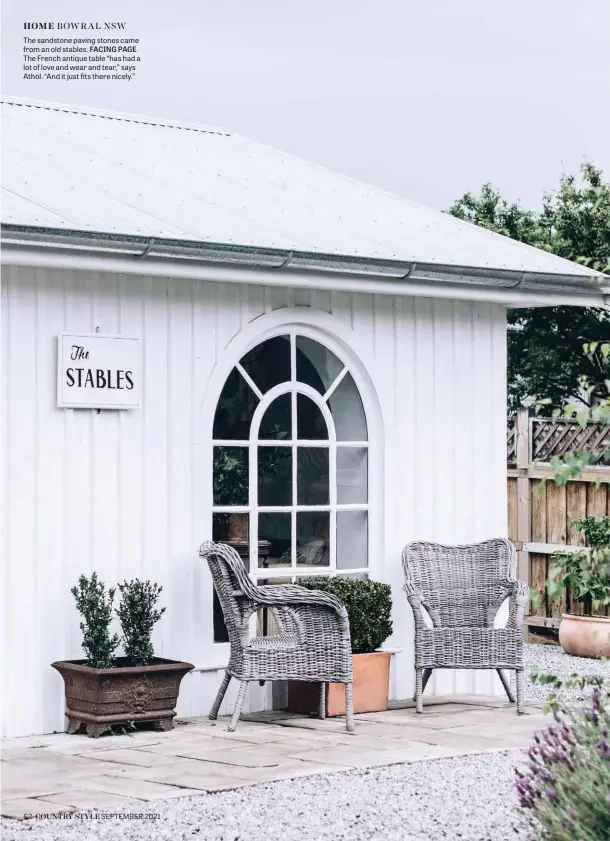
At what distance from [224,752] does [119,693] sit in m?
0.72

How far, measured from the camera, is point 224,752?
697 centimetres

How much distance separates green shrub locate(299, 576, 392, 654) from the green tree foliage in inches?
342

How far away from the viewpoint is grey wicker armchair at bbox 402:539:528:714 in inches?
327

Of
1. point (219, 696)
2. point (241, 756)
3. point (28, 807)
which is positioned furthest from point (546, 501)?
point (28, 807)

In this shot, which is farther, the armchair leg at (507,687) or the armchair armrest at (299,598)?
the armchair leg at (507,687)

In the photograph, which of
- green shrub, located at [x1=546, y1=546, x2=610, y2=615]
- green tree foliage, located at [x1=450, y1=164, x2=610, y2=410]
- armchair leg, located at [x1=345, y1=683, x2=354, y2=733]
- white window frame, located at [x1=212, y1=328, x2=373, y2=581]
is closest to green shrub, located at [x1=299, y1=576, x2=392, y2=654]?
white window frame, located at [x1=212, y1=328, x2=373, y2=581]

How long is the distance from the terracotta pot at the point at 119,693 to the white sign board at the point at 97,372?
1350 millimetres

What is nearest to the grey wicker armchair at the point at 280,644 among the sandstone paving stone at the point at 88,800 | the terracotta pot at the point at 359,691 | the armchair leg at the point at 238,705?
the armchair leg at the point at 238,705

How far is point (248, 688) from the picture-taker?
8.26 m

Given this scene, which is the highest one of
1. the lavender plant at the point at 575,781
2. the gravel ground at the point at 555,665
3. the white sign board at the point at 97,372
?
the white sign board at the point at 97,372

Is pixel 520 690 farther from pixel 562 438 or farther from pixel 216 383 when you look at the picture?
pixel 562 438

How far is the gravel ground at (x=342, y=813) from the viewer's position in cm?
530

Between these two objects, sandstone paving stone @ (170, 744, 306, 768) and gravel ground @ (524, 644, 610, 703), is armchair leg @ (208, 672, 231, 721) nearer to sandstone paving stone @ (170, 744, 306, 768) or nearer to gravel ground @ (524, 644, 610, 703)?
sandstone paving stone @ (170, 744, 306, 768)

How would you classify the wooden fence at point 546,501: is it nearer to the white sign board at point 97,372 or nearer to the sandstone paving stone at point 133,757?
the white sign board at point 97,372
